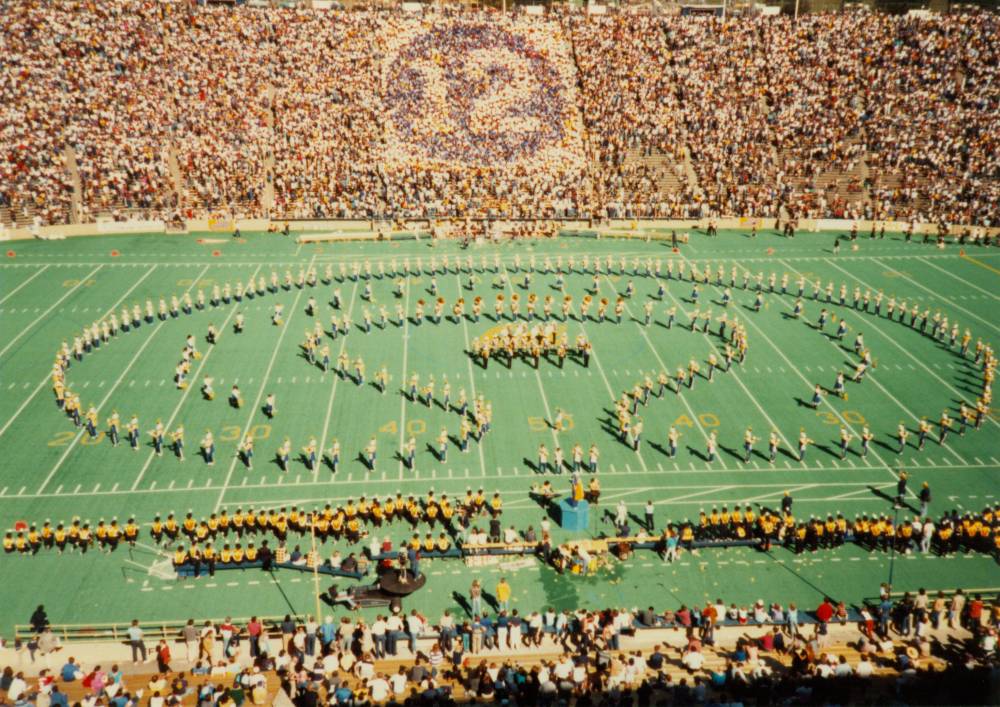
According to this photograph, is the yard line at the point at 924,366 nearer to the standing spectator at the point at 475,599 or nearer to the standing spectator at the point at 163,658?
the standing spectator at the point at 475,599

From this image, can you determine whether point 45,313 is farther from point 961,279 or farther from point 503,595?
point 961,279

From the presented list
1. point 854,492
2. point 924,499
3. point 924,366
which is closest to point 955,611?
point 924,499

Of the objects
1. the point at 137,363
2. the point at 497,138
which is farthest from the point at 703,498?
the point at 497,138

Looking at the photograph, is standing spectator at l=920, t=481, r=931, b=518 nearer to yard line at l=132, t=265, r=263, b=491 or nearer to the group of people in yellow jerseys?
the group of people in yellow jerseys

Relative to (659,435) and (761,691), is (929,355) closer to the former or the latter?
(659,435)

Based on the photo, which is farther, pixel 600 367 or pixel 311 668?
pixel 600 367

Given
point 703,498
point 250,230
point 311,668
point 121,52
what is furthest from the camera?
point 121,52
